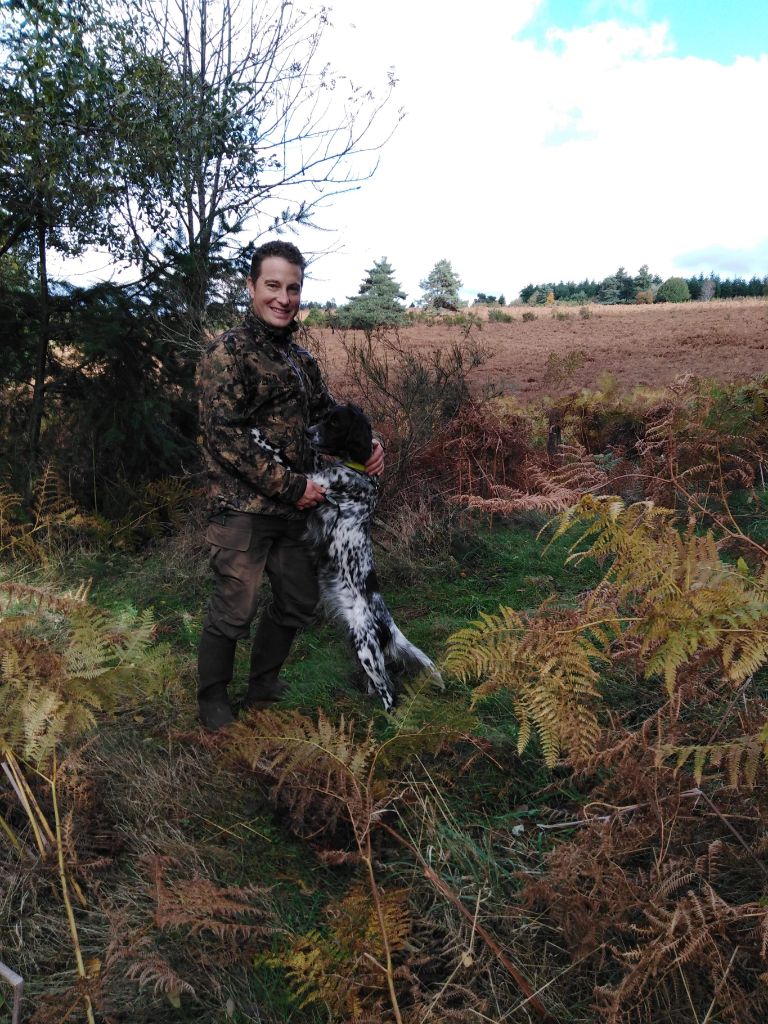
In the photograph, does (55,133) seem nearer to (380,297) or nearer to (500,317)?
(380,297)

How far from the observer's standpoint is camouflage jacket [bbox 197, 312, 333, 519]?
300 cm

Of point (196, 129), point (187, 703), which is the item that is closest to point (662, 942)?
point (187, 703)

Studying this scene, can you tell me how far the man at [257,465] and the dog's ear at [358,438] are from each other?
6cm

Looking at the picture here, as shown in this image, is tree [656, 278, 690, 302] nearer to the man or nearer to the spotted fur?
the spotted fur

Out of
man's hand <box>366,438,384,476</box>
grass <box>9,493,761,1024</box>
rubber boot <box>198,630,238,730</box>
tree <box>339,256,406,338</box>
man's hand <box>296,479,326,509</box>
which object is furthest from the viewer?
tree <box>339,256,406,338</box>

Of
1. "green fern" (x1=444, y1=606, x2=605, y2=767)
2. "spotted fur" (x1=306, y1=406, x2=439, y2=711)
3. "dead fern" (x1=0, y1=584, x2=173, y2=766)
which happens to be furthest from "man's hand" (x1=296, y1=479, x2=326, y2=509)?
"green fern" (x1=444, y1=606, x2=605, y2=767)

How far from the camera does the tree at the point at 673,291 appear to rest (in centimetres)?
4650

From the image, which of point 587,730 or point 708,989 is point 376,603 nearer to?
point 587,730

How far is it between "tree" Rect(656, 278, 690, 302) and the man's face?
1926 inches

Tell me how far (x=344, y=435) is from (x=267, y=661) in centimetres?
124

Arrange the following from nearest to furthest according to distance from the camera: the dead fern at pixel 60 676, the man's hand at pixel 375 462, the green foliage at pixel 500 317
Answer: the dead fern at pixel 60 676 → the man's hand at pixel 375 462 → the green foliage at pixel 500 317

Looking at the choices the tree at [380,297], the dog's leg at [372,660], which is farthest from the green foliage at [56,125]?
the tree at [380,297]

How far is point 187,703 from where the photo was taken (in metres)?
3.53

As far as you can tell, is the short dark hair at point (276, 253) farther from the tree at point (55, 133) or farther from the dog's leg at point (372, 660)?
the tree at point (55, 133)
